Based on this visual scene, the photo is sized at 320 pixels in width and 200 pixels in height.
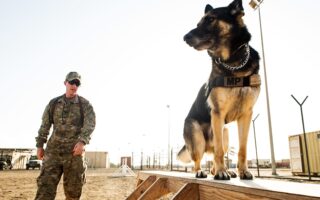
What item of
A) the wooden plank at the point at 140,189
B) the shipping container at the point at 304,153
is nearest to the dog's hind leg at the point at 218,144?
the wooden plank at the point at 140,189

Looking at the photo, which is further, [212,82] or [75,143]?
[75,143]

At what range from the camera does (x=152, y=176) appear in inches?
199

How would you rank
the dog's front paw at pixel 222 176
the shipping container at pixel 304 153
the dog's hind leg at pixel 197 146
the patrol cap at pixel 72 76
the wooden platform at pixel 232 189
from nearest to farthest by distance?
the wooden platform at pixel 232 189
the dog's front paw at pixel 222 176
the dog's hind leg at pixel 197 146
the patrol cap at pixel 72 76
the shipping container at pixel 304 153

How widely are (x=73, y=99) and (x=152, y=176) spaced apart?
2003mm

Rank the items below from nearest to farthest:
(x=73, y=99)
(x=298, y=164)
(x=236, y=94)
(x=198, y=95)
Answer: (x=236, y=94), (x=198, y=95), (x=73, y=99), (x=298, y=164)

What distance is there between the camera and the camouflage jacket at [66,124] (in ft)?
14.8

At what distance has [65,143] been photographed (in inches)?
178

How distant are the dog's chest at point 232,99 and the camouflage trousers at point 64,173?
2.54 m

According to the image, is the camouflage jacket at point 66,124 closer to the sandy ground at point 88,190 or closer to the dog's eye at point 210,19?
the dog's eye at point 210,19

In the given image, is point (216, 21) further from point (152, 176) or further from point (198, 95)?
point (152, 176)

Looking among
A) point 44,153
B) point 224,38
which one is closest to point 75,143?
point 44,153

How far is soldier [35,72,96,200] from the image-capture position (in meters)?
4.34

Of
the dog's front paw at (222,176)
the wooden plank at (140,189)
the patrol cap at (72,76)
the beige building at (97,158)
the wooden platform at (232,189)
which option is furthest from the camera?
the beige building at (97,158)

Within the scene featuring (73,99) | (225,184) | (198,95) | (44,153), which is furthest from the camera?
(73,99)
